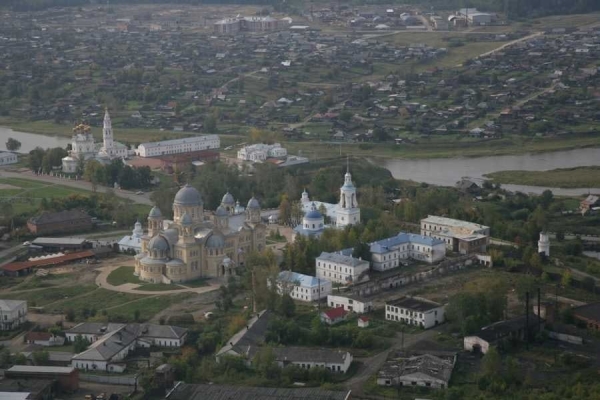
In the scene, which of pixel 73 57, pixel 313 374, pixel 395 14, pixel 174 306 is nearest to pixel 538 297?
pixel 313 374

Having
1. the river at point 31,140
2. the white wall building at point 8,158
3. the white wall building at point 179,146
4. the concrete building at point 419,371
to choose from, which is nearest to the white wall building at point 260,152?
the white wall building at point 179,146

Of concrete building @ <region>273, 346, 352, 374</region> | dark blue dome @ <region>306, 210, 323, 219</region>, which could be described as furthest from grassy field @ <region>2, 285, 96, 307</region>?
concrete building @ <region>273, 346, 352, 374</region>

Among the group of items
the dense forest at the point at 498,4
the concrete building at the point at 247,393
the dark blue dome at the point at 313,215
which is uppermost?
the dense forest at the point at 498,4

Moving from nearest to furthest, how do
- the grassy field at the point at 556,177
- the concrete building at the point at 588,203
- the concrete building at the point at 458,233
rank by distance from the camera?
the concrete building at the point at 458,233 < the concrete building at the point at 588,203 < the grassy field at the point at 556,177

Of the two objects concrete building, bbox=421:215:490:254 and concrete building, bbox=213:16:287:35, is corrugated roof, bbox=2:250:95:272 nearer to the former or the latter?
concrete building, bbox=421:215:490:254

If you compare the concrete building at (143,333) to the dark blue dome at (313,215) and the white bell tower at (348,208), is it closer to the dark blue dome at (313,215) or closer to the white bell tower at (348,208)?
the dark blue dome at (313,215)

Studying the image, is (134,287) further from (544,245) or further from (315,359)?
(544,245)

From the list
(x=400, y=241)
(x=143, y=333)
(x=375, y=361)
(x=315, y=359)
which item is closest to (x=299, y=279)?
(x=400, y=241)

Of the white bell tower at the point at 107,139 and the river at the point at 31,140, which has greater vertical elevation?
the white bell tower at the point at 107,139
